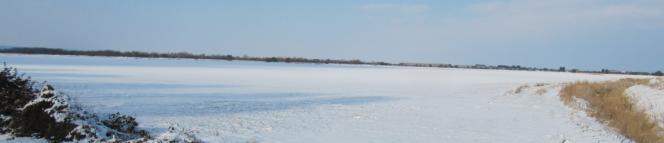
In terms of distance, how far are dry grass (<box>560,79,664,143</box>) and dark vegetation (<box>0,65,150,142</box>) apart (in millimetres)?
8997

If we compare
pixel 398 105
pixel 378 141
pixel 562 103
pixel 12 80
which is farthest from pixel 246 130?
pixel 562 103

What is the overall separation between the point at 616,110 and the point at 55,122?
13.1 metres

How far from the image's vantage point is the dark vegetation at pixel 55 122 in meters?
8.99

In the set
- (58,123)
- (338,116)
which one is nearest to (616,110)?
(338,116)

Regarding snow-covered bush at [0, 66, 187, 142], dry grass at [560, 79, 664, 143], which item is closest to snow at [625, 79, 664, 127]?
dry grass at [560, 79, 664, 143]

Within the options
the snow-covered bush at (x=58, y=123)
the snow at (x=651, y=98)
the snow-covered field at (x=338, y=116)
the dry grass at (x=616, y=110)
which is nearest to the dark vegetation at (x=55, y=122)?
the snow-covered bush at (x=58, y=123)

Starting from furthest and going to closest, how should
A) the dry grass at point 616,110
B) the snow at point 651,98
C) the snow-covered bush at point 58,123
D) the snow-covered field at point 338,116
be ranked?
the snow at point 651,98
the dry grass at point 616,110
the snow-covered field at point 338,116
the snow-covered bush at point 58,123

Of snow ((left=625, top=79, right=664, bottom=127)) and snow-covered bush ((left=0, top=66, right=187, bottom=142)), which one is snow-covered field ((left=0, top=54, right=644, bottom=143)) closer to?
snow-covered bush ((left=0, top=66, right=187, bottom=142))

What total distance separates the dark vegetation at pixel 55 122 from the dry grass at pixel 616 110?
9.00 meters

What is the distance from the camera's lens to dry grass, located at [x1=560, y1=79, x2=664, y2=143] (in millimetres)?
13469

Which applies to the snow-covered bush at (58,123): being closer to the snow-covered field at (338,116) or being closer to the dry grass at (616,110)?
the snow-covered field at (338,116)

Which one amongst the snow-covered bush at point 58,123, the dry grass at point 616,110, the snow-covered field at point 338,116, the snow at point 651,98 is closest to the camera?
the snow-covered bush at point 58,123

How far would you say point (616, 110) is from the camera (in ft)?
55.7

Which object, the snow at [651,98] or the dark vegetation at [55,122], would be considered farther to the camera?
the snow at [651,98]
